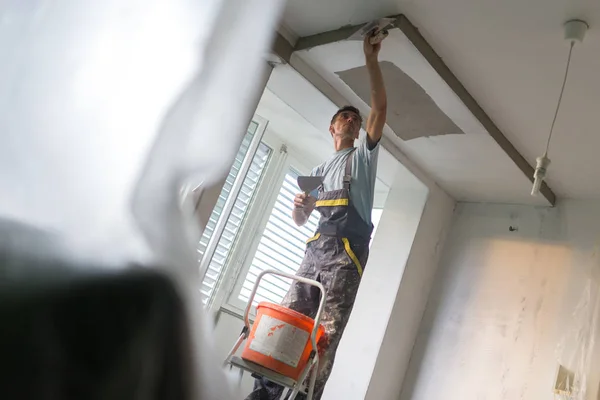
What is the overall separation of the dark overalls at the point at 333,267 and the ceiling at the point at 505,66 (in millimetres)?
488

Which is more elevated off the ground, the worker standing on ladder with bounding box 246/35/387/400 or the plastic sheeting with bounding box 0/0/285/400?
the worker standing on ladder with bounding box 246/35/387/400

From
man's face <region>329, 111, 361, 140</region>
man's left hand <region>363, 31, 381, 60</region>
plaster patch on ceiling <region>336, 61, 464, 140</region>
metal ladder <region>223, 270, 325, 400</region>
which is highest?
plaster patch on ceiling <region>336, 61, 464, 140</region>

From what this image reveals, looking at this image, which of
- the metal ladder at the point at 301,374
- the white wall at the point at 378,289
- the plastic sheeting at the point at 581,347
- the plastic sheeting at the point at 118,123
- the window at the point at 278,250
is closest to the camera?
the plastic sheeting at the point at 118,123

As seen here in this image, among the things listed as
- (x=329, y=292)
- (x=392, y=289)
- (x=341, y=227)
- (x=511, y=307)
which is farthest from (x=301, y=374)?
(x=511, y=307)

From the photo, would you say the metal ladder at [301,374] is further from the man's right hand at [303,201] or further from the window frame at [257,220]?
the window frame at [257,220]

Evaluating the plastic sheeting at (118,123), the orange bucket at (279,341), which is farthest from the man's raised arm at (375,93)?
the plastic sheeting at (118,123)

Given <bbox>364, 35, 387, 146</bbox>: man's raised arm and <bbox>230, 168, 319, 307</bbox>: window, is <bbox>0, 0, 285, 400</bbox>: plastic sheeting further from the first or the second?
<bbox>230, 168, 319, 307</bbox>: window

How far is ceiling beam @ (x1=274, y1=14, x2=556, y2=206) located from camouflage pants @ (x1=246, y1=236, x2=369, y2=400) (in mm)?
691

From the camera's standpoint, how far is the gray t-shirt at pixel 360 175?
1834 mm

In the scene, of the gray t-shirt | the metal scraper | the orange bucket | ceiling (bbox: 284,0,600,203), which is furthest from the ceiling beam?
the orange bucket

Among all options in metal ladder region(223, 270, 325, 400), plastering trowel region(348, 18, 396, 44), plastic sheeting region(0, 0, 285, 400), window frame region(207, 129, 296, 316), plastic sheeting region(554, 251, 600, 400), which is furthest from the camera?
window frame region(207, 129, 296, 316)

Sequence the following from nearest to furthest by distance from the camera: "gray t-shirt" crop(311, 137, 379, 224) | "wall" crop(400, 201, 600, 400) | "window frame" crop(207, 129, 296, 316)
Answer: "gray t-shirt" crop(311, 137, 379, 224) < "wall" crop(400, 201, 600, 400) < "window frame" crop(207, 129, 296, 316)

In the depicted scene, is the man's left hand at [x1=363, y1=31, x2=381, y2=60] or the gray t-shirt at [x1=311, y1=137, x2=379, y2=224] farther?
the gray t-shirt at [x1=311, y1=137, x2=379, y2=224]

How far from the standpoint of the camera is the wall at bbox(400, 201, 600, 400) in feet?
7.02
